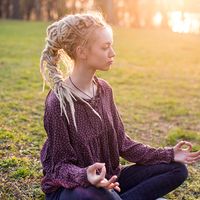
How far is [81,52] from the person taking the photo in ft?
10.4

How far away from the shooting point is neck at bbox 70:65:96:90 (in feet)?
10.6

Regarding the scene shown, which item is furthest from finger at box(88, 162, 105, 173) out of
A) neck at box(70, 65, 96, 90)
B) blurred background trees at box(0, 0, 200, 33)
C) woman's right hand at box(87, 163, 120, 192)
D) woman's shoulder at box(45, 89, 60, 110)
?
blurred background trees at box(0, 0, 200, 33)

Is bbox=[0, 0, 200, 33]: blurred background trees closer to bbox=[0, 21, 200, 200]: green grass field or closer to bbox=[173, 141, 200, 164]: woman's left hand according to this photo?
bbox=[0, 21, 200, 200]: green grass field

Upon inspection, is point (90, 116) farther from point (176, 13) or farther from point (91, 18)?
point (176, 13)

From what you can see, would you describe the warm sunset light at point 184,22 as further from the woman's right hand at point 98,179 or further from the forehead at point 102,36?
the woman's right hand at point 98,179

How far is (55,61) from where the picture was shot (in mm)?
3199

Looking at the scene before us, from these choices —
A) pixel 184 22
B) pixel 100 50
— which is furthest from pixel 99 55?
pixel 184 22

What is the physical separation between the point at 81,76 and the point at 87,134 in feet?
1.26

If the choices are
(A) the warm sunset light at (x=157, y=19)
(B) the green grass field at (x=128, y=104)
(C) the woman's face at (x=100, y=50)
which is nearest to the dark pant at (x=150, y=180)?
(B) the green grass field at (x=128, y=104)

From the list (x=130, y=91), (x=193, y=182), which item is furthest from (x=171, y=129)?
(x=130, y=91)

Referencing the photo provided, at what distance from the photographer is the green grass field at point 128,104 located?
4.21 meters

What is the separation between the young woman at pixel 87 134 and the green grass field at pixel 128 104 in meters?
0.68

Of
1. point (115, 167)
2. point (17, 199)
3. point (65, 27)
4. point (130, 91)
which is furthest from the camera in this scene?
point (130, 91)

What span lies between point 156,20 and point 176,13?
110 centimetres
